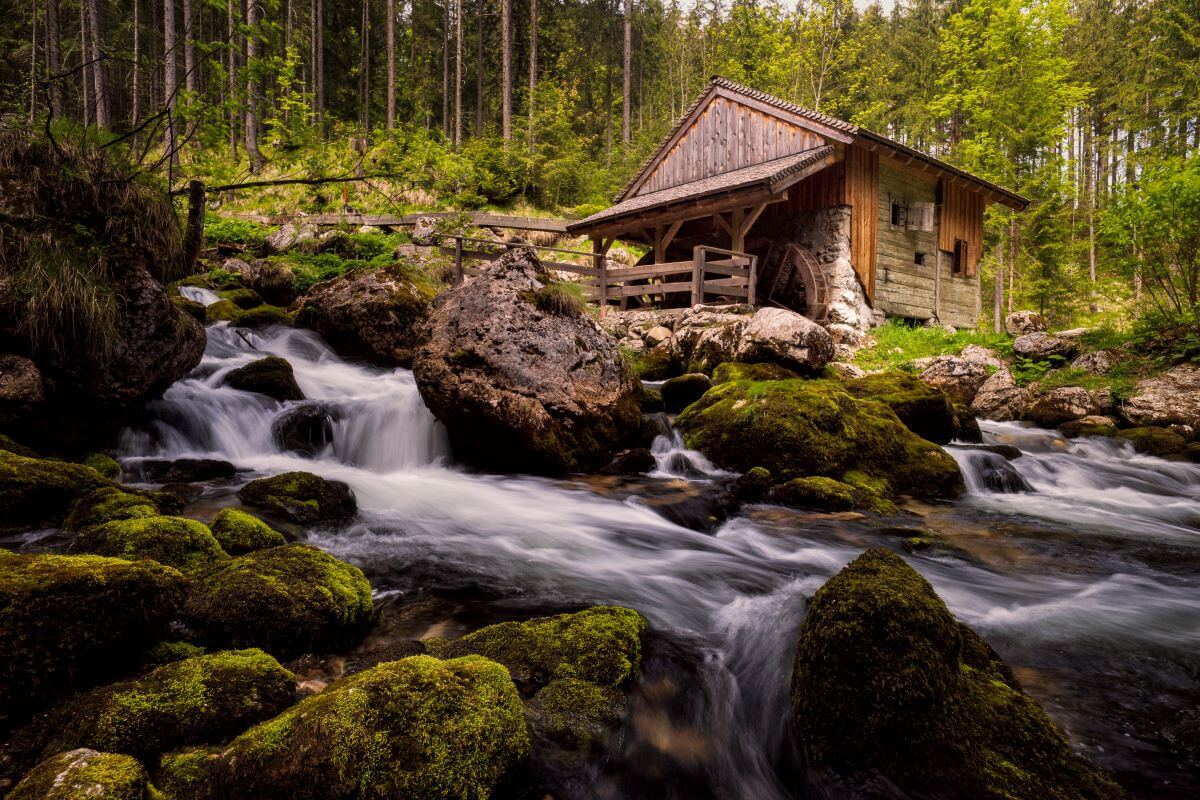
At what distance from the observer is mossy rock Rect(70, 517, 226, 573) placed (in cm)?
309

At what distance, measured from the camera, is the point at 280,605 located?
8.52 feet

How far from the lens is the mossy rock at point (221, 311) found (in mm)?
11219

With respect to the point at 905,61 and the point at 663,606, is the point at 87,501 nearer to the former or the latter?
the point at 663,606

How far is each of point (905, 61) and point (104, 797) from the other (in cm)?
4820

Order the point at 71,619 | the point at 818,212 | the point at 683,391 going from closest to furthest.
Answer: the point at 71,619, the point at 683,391, the point at 818,212

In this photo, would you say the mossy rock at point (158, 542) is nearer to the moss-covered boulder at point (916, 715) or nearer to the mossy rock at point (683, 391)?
the moss-covered boulder at point (916, 715)

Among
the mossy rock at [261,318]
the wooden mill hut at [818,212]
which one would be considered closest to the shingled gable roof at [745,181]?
the wooden mill hut at [818,212]

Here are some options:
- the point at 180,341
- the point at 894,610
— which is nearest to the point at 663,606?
the point at 894,610

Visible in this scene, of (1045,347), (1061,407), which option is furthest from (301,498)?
(1045,347)

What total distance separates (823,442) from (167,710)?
6378 mm

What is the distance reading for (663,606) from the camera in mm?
3799

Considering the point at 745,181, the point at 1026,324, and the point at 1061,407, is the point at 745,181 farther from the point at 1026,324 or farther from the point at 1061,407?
the point at 1026,324

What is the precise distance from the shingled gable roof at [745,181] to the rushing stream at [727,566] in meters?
8.31

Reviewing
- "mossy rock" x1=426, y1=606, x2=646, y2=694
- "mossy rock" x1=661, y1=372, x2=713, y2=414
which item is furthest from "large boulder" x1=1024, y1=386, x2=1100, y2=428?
"mossy rock" x1=426, y1=606, x2=646, y2=694
